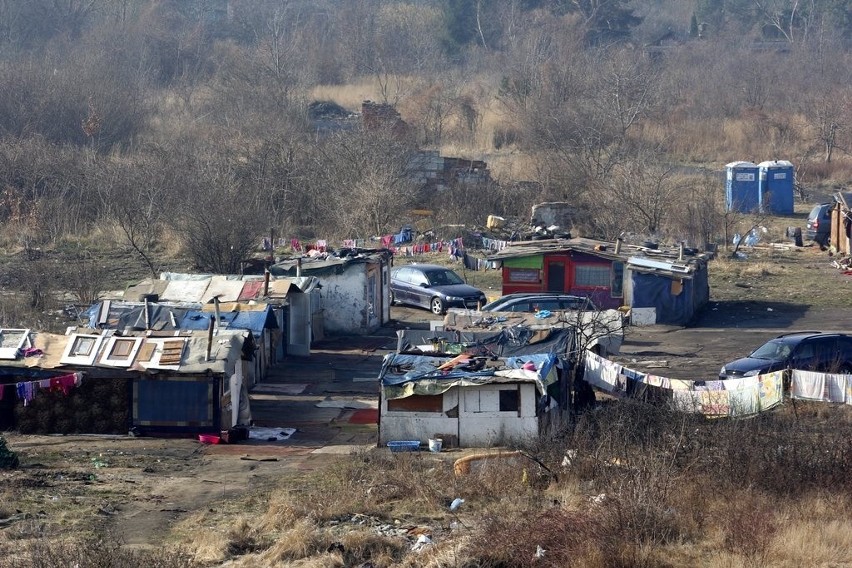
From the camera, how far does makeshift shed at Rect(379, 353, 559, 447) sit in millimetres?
18938

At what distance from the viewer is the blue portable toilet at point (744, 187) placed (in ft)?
154

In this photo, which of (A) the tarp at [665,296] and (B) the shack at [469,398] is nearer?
(B) the shack at [469,398]

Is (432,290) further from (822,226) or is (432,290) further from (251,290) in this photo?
(822,226)

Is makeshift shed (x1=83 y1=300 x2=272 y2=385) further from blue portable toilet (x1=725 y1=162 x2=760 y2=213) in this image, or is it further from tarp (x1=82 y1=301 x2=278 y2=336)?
blue portable toilet (x1=725 y1=162 x2=760 y2=213)

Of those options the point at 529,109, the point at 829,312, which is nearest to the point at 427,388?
the point at 829,312

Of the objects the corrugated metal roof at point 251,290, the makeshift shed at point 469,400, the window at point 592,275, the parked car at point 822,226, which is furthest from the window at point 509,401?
the parked car at point 822,226

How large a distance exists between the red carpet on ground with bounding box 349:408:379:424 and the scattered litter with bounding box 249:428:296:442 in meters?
1.28

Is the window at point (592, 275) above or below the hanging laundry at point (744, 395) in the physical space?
above

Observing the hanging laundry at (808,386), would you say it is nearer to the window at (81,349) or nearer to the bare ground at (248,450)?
the bare ground at (248,450)

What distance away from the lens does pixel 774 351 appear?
2247 cm

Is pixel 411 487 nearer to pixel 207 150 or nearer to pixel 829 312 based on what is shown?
pixel 829 312

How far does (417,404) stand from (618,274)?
1259 cm

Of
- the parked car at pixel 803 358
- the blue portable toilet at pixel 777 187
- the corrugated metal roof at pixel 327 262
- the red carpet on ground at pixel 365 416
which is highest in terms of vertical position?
the blue portable toilet at pixel 777 187

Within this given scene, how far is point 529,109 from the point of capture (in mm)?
62500
